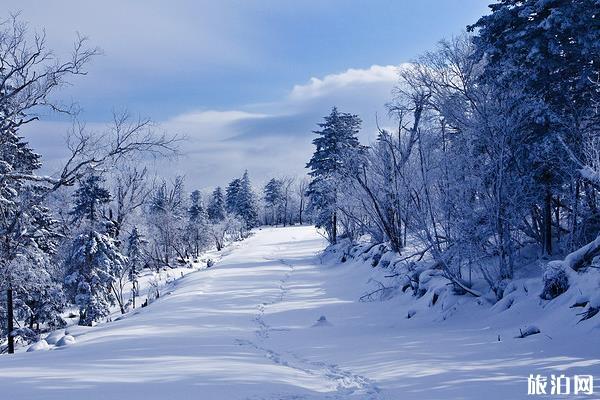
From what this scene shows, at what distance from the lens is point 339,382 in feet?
23.0

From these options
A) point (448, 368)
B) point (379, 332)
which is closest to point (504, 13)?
point (379, 332)

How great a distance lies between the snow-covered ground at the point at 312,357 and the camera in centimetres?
604

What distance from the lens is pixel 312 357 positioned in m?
8.98

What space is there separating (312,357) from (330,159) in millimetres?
29711

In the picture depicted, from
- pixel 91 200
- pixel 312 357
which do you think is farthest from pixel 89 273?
pixel 312 357

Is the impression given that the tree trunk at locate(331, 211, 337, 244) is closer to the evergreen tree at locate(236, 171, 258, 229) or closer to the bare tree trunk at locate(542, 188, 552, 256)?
the bare tree trunk at locate(542, 188, 552, 256)

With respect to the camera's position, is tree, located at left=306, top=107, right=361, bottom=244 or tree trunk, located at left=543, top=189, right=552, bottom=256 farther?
tree, located at left=306, top=107, right=361, bottom=244

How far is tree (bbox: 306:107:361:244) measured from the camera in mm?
37138

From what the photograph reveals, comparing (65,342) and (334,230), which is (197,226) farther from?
(65,342)

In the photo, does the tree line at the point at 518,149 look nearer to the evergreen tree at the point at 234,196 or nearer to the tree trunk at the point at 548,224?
the tree trunk at the point at 548,224

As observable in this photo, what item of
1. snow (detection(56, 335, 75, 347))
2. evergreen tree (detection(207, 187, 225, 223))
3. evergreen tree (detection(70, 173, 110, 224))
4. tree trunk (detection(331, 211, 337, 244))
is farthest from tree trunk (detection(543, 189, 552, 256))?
evergreen tree (detection(207, 187, 225, 223))

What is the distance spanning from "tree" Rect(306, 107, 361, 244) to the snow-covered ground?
2241cm

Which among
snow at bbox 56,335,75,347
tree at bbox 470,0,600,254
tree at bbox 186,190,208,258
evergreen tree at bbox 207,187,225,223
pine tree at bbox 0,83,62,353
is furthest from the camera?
evergreen tree at bbox 207,187,225,223

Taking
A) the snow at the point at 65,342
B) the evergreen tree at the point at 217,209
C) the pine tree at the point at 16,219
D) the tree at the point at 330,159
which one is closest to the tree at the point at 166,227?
the evergreen tree at the point at 217,209
